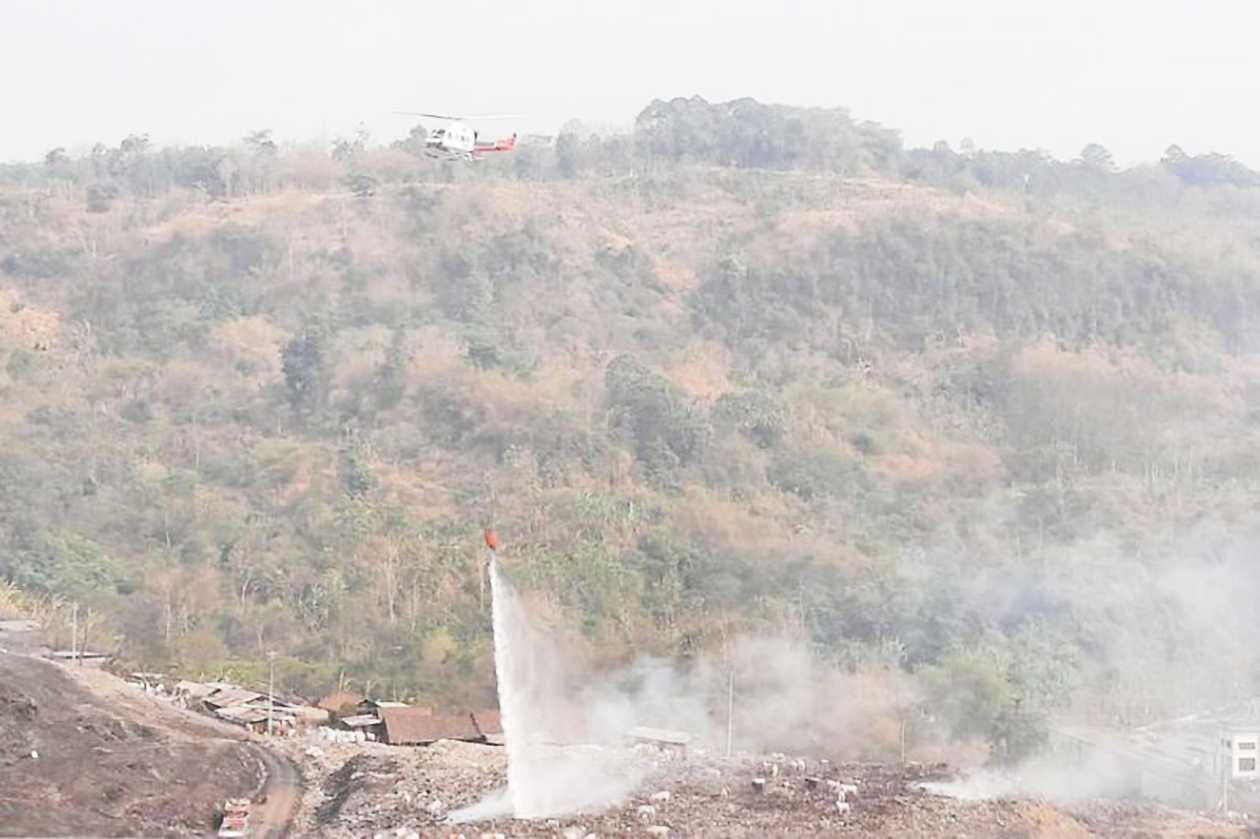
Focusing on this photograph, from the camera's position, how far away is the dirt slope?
1977 centimetres

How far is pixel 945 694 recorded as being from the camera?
91.6ft

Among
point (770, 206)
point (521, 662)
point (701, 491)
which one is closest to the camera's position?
point (521, 662)

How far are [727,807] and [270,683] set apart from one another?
42.0 feet

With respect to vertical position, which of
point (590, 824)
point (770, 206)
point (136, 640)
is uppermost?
point (770, 206)

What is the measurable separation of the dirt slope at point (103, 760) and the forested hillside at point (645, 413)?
4976 millimetres

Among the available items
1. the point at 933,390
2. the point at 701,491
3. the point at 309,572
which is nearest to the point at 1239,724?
the point at 701,491

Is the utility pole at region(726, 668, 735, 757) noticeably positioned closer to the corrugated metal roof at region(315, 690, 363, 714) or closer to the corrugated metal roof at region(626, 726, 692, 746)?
the corrugated metal roof at region(626, 726, 692, 746)

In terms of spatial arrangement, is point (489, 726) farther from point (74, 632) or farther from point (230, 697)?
point (74, 632)

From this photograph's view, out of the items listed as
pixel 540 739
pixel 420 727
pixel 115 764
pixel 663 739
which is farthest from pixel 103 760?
pixel 663 739

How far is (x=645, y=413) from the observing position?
1654 inches

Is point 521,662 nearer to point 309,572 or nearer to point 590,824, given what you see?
point 309,572

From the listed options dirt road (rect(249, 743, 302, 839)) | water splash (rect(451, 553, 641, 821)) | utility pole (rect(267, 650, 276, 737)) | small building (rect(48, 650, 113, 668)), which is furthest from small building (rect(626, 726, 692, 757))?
small building (rect(48, 650, 113, 668))

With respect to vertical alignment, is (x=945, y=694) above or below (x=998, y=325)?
below

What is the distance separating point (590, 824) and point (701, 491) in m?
21.2
